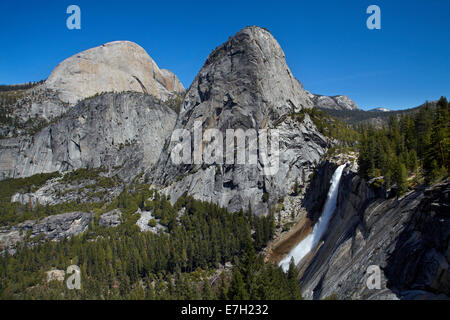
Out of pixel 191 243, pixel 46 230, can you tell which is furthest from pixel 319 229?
pixel 46 230

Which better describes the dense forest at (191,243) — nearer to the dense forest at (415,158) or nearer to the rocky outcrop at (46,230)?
the dense forest at (415,158)

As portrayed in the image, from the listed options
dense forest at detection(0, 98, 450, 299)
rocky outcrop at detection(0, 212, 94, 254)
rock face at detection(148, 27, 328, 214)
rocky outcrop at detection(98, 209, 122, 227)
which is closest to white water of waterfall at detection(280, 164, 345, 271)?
dense forest at detection(0, 98, 450, 299)

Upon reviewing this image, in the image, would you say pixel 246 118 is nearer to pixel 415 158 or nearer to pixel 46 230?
pixel 415 158

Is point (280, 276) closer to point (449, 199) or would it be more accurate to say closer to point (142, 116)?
point (449, 199)

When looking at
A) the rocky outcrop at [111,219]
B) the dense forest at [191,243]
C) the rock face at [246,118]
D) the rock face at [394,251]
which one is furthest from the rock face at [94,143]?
the rock face at [394,251]

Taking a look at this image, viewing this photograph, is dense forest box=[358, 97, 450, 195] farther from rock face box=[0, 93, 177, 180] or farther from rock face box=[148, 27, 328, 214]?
rock face box=[0, 93, 177, 180]

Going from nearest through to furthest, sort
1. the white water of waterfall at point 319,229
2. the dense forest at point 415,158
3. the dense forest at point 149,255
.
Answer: the dense forest at point 415,158
the dense forest at point 149,255
the white water of waterfall at point 319,229
